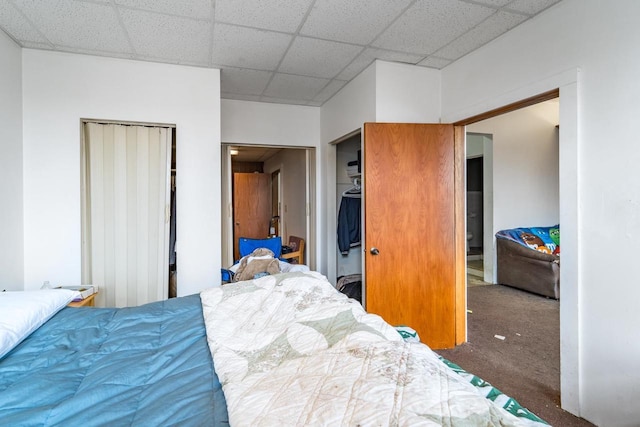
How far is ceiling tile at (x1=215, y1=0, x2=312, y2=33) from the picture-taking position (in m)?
1.93

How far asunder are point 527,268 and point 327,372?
4.43 metres

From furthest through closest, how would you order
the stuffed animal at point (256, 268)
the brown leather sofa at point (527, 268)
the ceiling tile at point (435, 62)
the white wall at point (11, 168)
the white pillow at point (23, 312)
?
the brown leather sofa at point (527, 268)
the stuffed animal at point (256, 268)
the ceiling tile at point (435, 62)
the white wall at point (11, 168)
the white pillow at point (23, 312)

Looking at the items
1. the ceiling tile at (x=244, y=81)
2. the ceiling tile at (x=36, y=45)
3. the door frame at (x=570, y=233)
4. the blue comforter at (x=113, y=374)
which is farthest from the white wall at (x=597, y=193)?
the ceiling tile at (x=36, y=45)

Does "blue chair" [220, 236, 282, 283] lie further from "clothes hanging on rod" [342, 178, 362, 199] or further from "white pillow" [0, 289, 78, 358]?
"white pillow" [0, 289, 78, 358]

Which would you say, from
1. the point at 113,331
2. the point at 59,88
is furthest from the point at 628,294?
the point at 59,88

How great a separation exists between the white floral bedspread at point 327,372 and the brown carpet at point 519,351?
5.25 ft

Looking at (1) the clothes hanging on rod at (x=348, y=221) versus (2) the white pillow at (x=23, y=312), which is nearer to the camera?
(2) the white pillow at (x=23, y=312)

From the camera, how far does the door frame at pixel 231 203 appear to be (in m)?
3.70

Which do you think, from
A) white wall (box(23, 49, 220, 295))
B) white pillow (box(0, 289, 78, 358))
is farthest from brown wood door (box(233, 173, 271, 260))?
white pillow (box(0, 289, 78, 358))

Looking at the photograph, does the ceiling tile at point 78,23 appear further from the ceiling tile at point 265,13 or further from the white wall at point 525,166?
the white wall at point 525,166

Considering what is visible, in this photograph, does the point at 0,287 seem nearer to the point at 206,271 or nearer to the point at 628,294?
the point at 206,271

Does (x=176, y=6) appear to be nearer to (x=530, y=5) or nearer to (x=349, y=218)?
(x=530, y=5)

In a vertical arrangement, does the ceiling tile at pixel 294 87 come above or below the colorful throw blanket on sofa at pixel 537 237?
→ above

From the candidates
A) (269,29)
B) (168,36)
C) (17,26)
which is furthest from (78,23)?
(269,29)
